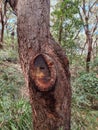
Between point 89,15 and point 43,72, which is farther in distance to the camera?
point 89,15

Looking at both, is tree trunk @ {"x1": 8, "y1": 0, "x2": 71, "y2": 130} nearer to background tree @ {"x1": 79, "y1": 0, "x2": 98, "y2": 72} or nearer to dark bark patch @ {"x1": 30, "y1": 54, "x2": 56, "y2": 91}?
dark bark patch @ {"x1": 30, "y1": 54, "x2": 56, "y2": 91}

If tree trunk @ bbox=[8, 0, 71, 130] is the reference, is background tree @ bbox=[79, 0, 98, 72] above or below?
above

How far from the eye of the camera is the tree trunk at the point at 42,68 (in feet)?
5.44

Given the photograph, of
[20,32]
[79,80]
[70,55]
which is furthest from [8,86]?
[70,55]

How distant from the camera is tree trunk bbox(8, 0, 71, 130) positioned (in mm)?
1657

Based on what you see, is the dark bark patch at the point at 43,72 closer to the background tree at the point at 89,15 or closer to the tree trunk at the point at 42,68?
the tree trunk at the point at 42,68

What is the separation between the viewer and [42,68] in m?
1.66

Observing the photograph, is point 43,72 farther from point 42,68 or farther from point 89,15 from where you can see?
point 89,15

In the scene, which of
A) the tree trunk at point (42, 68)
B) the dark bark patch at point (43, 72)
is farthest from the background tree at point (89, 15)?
the dark bark patch at point (43, 72)

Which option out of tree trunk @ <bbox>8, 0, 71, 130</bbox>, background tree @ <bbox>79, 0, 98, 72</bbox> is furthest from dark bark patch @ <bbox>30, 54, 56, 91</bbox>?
background tree @ <bbox>79, 0, 98, 72</bbox>

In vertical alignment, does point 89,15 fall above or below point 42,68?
above

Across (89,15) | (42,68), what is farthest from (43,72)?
(89,15)

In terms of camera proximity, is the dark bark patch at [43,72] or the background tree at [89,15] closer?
the dark bark patch at [43,72]

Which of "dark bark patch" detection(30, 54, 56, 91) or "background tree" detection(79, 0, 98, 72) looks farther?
"background tree" detection(79, 0, 98, 72)
